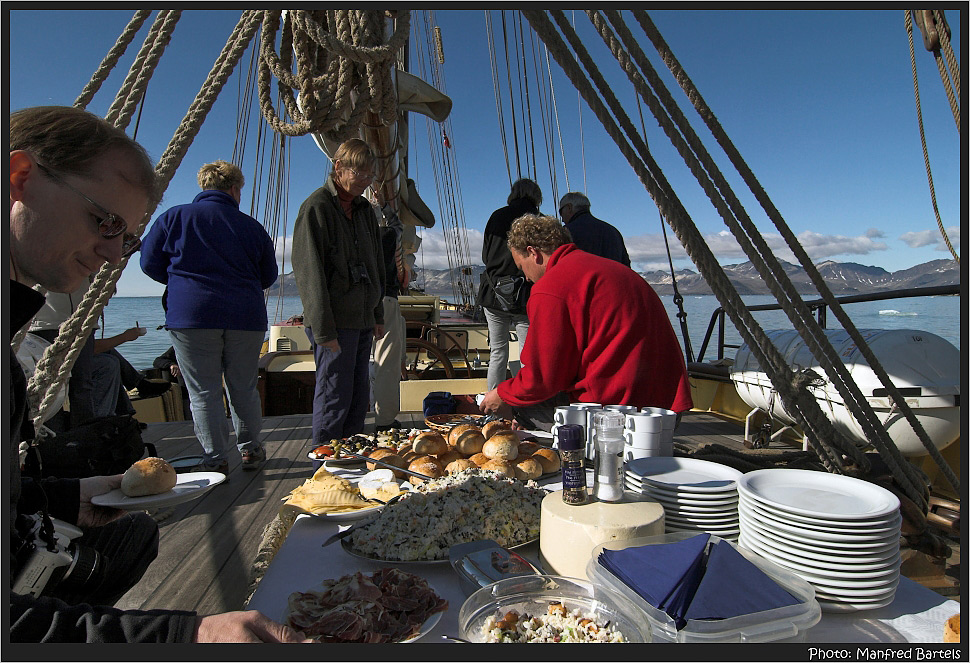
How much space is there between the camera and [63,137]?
88cm

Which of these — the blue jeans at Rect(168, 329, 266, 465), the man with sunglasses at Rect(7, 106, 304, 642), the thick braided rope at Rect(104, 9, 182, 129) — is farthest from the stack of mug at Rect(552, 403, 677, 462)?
the blue jeans at Rect(168, 329, 266, 465)

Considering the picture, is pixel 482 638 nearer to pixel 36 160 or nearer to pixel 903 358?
pixel 36 160

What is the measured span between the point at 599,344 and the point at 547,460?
729 millimetres

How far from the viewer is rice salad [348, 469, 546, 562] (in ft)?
3.10

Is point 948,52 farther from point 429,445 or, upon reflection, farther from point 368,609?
point 368,609

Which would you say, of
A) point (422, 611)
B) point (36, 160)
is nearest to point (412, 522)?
point (422, 611)

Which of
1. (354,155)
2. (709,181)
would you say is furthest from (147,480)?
(354,155)

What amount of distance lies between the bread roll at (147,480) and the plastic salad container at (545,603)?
0.90 metres

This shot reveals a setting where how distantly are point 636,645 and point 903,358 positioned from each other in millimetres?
2978

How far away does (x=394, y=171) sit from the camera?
5.84 metres

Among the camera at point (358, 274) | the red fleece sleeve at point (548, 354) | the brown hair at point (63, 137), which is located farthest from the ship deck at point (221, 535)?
the red fleece sleeve at point (548, 354)

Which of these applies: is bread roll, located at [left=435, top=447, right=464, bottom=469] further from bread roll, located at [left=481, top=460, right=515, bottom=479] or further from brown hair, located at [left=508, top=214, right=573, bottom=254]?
brown hair, located at [left=508, top=214, right=573, bottom=254]

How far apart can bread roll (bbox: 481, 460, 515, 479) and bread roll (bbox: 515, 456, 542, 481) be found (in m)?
0.02

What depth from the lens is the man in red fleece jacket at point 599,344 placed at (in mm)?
2043
